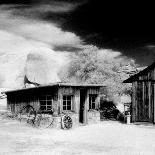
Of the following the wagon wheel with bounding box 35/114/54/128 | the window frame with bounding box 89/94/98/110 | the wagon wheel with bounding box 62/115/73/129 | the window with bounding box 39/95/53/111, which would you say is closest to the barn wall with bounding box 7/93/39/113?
the window with bounding box 39/95/53/111

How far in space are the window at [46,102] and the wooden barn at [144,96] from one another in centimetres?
657

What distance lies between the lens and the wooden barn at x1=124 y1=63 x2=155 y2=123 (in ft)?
78.4

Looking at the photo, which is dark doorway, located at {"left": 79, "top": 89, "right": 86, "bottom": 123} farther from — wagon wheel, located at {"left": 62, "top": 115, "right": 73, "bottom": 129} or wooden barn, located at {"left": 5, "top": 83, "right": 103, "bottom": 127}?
wagon wheel, located at {"left": 62, "top": 115, "right": 73, "bottom": 129}

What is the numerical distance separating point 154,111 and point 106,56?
2069 centimetres

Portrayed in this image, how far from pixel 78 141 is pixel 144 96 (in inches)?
357

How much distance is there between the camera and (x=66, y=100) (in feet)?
79.9

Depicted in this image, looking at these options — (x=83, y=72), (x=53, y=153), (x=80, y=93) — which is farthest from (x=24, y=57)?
(x=53, y=153)

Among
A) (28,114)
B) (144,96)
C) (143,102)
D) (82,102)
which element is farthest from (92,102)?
(28,114)

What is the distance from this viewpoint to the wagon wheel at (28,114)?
A: 2502cm

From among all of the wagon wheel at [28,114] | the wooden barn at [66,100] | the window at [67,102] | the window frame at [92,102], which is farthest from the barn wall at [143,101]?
the wagon wheel at [28,114]

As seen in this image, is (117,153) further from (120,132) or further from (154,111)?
(154,111)

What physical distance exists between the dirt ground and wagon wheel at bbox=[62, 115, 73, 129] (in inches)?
25.2

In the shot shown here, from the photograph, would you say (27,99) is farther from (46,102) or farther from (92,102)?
(92,102)

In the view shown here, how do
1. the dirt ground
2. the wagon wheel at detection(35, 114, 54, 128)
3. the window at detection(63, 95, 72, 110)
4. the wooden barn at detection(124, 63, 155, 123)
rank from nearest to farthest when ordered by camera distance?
the dirt ground
the wagon wheel at detection(35, 114, 54, 128)
the wooden barn at detection(124, 63, 155, 123)
the window at detection(63, 95, 72, 110)
